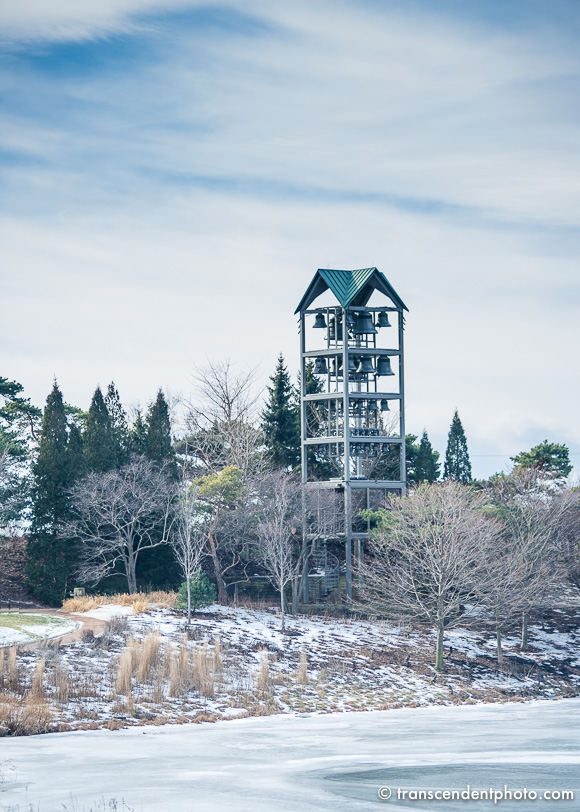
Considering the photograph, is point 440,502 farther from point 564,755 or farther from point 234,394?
point 234,394

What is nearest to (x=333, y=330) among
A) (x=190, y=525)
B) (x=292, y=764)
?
(x=190, y=525)

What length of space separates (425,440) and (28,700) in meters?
43.9

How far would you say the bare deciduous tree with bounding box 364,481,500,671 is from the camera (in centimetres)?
3538

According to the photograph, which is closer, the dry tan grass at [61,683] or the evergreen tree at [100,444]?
the dry tan grass at [61,683]

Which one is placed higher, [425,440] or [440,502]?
[425,440]

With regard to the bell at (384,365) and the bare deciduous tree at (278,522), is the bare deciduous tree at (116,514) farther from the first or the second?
the bell at (384,365)

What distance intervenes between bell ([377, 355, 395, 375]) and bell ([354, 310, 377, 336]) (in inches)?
51.1

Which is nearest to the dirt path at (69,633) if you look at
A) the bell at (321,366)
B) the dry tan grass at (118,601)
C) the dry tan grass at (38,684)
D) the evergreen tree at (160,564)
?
the dry tan grass at (118,601)

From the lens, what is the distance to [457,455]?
223 ft

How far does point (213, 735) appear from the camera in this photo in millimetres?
21078

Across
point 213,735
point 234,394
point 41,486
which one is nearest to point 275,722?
point 213,735

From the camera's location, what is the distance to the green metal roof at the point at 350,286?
4416cm

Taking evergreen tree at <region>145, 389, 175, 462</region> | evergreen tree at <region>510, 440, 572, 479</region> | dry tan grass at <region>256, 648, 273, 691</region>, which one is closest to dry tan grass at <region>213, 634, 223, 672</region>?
dry tan grass at <region>256, 648, 273, 691</region>

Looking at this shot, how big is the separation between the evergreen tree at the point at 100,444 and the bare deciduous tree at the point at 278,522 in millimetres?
8231
